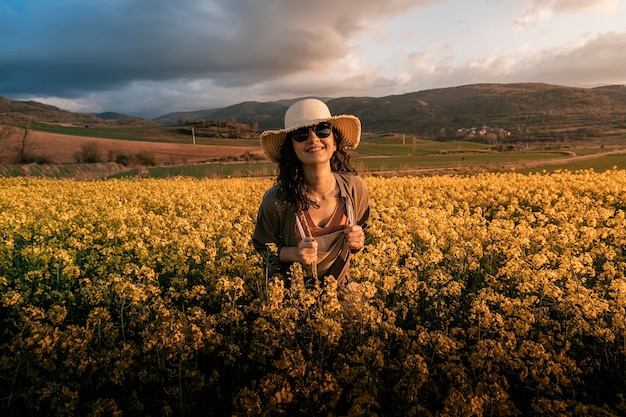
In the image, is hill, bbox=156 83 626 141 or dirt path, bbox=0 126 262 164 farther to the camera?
hill, bbox=156 83 626 141

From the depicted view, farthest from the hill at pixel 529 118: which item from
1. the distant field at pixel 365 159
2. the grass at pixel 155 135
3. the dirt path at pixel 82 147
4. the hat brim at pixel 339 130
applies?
the hat brim at pixel 339 130

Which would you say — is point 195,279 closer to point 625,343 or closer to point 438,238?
point 438,238

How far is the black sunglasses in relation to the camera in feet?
13.4

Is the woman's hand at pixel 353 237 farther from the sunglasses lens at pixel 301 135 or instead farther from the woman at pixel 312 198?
the sunglasses lens at pixel 301 135

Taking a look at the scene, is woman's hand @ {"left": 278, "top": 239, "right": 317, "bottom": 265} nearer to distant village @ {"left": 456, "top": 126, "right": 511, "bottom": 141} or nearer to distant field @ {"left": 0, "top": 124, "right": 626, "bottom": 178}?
distant field @ {"left": 0, "top": 124, "right": 626, "bottom": 178}

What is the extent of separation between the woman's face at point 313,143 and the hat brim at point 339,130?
0.34 ft

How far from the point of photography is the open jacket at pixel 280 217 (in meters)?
4.32

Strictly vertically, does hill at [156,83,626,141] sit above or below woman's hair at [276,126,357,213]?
above

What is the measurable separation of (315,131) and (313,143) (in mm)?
120

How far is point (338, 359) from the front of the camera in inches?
130

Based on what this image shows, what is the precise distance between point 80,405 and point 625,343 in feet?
14.5

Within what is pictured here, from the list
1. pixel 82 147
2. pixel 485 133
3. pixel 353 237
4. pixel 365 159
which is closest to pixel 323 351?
pixel 353 237

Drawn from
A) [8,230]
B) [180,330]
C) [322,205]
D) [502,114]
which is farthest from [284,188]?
[502,114]

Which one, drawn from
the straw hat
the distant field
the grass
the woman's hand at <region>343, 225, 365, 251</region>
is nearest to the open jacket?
the woman's hand at <region>343, 225, 365, 251</region>
